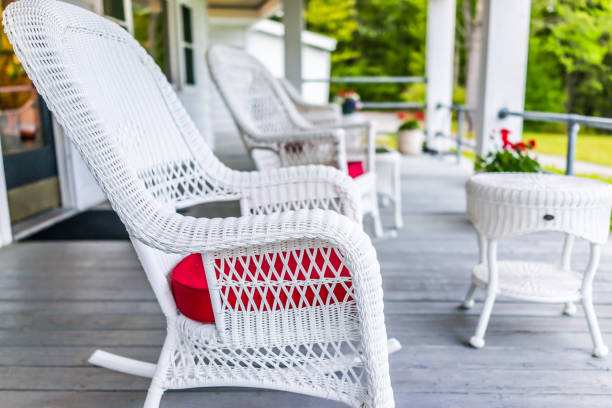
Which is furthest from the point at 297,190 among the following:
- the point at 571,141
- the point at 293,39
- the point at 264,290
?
the point at 293,39

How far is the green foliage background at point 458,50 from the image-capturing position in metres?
13.3

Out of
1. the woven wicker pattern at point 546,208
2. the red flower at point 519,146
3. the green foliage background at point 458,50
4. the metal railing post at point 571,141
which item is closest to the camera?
the woven wicker pattern at point 546,208

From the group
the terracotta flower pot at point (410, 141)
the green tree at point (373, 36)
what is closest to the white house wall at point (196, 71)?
the terracotta flower pot at point (410, 141)

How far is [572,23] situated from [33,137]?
12.6m

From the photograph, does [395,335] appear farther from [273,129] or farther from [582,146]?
[582,146]

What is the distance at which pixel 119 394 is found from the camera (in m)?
1.59

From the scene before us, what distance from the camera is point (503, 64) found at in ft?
13.1

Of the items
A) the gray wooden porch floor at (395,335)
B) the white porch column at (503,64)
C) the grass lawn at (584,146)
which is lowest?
the grass lawn at (584,146)

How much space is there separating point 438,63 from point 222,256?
6.88 m

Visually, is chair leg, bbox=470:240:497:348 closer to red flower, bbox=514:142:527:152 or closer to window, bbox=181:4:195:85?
red flower, bbox=514:142:527:152

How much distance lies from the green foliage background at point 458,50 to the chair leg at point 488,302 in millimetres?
12339

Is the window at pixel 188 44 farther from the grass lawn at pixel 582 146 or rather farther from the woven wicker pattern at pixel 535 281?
the grass lawn at pixel 582 146

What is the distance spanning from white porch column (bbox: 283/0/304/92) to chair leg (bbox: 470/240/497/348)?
4.52 meters

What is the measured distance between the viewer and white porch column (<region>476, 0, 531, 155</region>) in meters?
3.93
